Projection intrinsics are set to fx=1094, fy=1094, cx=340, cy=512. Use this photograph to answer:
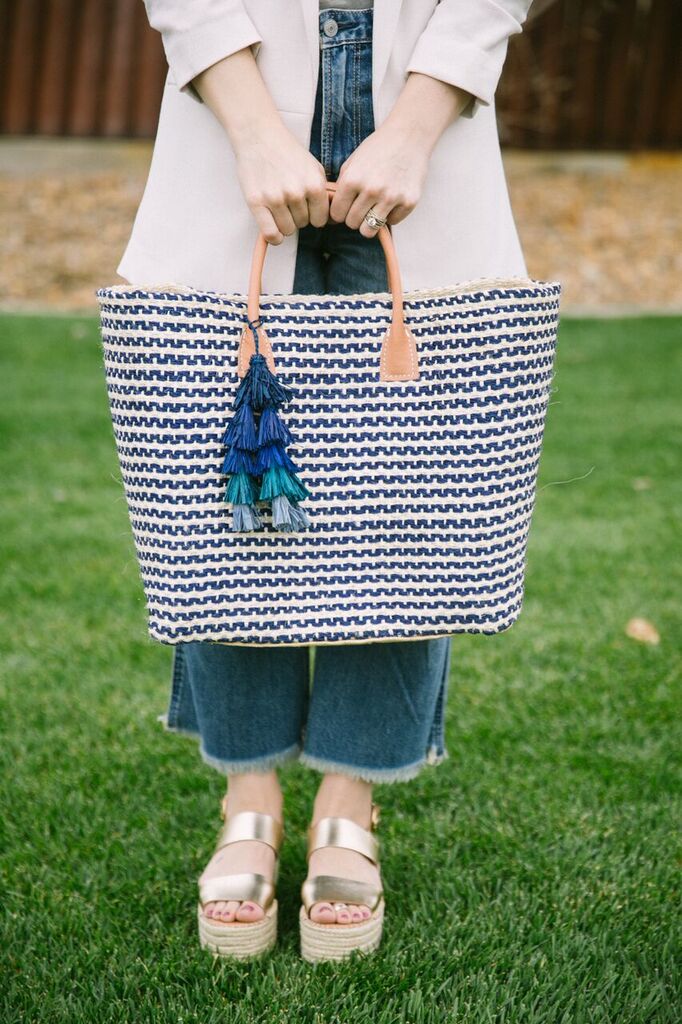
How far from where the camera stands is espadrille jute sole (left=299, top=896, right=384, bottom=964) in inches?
54.5

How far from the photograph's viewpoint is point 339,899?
141 centimetres

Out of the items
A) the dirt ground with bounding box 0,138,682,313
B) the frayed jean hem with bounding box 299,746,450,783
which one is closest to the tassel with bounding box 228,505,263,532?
the frayed jean hem with bounding box 299,746,450,783

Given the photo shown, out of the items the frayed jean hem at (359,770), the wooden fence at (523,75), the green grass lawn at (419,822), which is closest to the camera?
the green grass lawn at (419,822)

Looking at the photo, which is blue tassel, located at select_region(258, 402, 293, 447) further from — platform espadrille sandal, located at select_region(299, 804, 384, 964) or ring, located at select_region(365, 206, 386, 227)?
platform espadrille sandal, located at select_region(299, 804, 384, 964)

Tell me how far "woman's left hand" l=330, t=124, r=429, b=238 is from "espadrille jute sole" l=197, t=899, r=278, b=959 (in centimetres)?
87

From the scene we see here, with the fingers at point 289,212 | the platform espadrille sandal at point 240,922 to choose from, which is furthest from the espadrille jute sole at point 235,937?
the fingers at point 289,212

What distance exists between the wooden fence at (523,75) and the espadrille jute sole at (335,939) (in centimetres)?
A: 903

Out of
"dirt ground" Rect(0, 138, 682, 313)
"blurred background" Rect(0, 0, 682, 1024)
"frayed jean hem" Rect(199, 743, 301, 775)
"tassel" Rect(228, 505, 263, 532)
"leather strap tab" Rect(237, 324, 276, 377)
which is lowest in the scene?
"dirt ground" Rect(0, 138, 682, 313)

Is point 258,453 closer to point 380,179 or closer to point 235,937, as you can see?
point 380,179

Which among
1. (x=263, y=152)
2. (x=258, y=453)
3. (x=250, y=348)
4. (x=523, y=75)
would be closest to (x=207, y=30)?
(x=263, y=152)

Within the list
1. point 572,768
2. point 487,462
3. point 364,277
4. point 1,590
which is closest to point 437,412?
point 487,462

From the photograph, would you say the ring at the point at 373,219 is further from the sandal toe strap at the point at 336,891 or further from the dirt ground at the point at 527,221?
the dirt ground at the point at 527,221

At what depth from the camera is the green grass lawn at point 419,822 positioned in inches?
52.3

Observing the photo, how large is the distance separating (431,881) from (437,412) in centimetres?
74
